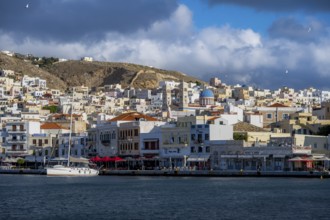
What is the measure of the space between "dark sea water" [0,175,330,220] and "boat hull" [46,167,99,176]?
20.1 m

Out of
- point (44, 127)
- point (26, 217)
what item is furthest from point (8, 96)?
point (26, 217)

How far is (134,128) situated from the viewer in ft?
313

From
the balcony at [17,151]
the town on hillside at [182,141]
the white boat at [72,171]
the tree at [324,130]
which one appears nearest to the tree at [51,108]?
the town on hillside at [182,141]

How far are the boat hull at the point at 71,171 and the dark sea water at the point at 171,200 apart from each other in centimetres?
2008

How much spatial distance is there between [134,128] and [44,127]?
22368mm

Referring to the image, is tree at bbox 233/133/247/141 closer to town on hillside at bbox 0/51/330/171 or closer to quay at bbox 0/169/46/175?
town on hillside at bbox 0/51/330/171

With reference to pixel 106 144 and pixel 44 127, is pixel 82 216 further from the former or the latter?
pixel 44 127

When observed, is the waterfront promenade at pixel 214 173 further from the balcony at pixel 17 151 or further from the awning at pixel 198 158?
the balcony at pixel 17 151

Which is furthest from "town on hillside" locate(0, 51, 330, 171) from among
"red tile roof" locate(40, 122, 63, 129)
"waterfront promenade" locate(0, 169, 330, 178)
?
"waterfront promenade" locate(0, 169, 330, 178)

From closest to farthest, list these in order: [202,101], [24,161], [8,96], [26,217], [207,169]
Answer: [26,217] → [207,169] → [24,161] → [202,101] → [8,96]

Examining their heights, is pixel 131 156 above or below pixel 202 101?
below

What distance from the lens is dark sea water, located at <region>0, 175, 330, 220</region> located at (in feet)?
143

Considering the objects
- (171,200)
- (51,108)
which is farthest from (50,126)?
(171,200)

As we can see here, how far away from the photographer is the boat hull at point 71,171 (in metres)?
90.8
